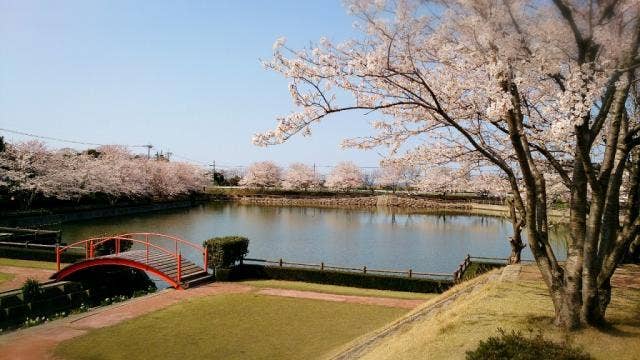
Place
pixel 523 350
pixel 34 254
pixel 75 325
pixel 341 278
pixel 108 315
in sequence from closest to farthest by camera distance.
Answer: pixel 523 350
pixel 75 325
pixel 108 315
pixel 341 278
pixel 34 254

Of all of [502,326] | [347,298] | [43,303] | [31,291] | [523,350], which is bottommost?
[43,303]

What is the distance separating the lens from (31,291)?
15.9 meters

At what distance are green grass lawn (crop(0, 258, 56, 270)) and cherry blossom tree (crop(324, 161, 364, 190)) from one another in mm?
84098

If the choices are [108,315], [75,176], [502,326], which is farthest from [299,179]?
[502,326]

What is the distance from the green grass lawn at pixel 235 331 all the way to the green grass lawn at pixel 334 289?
7.05ft

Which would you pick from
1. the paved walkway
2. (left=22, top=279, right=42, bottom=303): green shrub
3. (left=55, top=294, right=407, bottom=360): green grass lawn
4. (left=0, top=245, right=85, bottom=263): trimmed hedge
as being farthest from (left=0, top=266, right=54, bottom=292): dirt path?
(left=55, top=294, right=407, bottom=360): green grass lawn

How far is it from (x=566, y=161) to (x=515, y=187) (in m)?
3.90

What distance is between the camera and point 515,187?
7.51 metres

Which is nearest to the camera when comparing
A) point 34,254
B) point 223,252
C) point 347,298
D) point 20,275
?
point 347,298

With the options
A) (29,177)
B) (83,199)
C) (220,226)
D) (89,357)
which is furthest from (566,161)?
(83,199)

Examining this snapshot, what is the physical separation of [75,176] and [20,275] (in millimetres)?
33490

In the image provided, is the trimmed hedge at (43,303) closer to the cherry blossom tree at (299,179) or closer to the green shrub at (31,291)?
the green shrub at (31,291)

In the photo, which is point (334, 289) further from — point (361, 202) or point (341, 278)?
point (361, 202)

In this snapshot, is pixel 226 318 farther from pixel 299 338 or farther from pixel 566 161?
pixel 566 161
